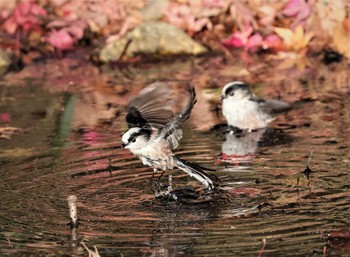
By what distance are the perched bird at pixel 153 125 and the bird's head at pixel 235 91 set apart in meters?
2.85

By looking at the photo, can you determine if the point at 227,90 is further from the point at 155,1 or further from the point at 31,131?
the point at 155,1

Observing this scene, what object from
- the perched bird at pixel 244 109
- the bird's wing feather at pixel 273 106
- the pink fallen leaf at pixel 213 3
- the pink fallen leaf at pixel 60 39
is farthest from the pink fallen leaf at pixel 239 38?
the perched bird at pixel 244 109

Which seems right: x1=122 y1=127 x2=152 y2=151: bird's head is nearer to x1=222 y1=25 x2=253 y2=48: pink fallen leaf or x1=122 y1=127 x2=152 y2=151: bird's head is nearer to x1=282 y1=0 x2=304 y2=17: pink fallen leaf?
x1=282 y1=0 x2=304 y2=17: pink fallen leaf

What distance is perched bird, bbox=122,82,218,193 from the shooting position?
25.5 feet

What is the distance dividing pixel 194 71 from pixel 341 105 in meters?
3.04

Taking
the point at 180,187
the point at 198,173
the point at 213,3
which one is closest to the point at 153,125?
the point at 198,173

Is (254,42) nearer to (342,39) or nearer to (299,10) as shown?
(299,10)

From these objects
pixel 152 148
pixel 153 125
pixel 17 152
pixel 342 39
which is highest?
pixel 342 39

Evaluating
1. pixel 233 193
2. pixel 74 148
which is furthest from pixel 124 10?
pixel 233 193

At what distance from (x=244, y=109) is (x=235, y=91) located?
0.22 meters

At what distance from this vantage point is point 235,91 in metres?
10.9

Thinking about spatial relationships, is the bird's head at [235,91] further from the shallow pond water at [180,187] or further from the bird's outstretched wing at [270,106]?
the shallow pond water at [180,187]

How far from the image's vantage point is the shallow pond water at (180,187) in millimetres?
6684

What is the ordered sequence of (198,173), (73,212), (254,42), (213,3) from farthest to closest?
(213,3) → (254,42) → (198,173) → (73,212)
